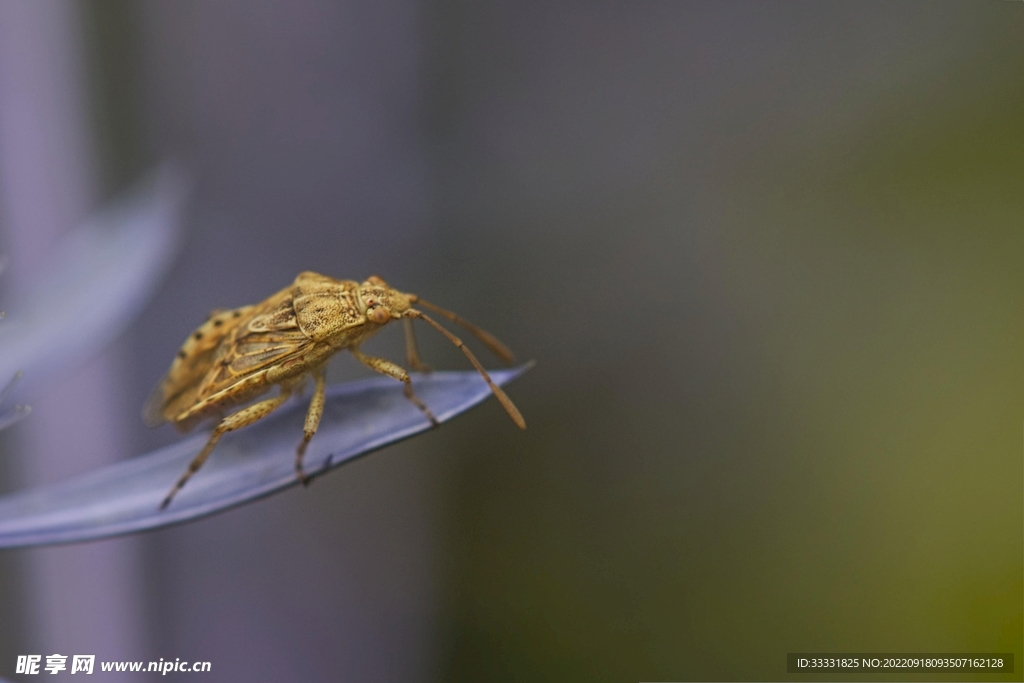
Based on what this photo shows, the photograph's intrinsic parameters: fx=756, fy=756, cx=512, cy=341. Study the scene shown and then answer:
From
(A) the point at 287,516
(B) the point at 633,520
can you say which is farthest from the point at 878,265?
(A) the point at 287,516

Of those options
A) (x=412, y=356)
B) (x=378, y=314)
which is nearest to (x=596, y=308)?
(x=412, y=356)

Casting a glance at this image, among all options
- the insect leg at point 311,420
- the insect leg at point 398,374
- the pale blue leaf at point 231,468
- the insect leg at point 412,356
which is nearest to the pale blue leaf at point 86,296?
the pale blue leaf at point 231,468

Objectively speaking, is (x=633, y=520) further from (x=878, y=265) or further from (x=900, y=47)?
(x=900, y=47)

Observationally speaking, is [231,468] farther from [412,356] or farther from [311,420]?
[412,356]

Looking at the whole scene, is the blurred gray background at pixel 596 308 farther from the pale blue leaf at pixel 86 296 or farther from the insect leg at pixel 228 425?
the pale blue leaf at pixel 86 296

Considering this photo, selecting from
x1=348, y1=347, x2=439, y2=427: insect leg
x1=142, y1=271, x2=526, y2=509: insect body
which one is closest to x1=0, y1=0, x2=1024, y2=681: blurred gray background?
x1=142, y1=271, x2=526, y2=509: insect body

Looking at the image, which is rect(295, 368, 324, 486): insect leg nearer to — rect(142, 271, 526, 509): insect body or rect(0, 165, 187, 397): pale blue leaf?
rect(142, 271, 526, 509): insect body
